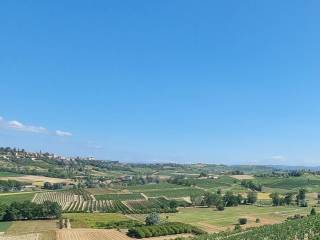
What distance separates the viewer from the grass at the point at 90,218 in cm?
10625

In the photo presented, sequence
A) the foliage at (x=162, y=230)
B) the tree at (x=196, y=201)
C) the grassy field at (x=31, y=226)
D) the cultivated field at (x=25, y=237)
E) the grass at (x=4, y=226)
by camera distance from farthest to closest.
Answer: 1. the tree at (x=196, y=201)
2. the grass at (x=4, y=226)
3. the grassy field at (x=31, y=226)
4. the foliage at (x=162, y=230)
5. the cultivated field at (x=25, y=237)

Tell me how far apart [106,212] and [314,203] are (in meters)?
78.9

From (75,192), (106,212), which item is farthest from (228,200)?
(75,192)

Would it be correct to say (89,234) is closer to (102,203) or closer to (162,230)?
(162,230)

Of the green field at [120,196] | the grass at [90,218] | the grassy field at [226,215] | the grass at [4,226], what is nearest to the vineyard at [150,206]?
the grassy field at [226,215]

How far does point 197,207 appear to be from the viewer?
156 meters

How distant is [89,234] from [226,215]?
52.7 meters

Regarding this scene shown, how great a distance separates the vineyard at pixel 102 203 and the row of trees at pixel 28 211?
14920 mm

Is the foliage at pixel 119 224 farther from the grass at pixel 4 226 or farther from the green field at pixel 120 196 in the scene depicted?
the green field at pixel 120 196

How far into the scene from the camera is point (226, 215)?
133 meters

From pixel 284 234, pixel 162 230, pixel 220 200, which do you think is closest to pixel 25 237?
pixel 162 230

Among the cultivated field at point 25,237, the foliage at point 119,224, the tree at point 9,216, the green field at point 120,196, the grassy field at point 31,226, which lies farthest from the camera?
the green field at point 120,196

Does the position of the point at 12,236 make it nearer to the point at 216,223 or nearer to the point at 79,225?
the point at 79,225

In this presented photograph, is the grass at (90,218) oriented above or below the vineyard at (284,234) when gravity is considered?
below
